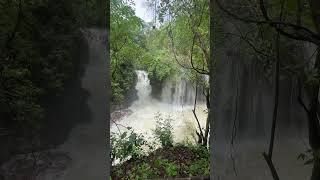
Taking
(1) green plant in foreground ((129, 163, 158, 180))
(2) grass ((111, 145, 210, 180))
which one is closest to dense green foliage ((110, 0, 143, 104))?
(2) grass ((111, 145, 210, 180))

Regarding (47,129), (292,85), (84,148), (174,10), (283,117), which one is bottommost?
(84,148)

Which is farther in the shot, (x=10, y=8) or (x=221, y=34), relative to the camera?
(x=221, y=34)

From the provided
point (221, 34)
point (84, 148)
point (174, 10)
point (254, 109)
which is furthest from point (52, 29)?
point (174, 10)

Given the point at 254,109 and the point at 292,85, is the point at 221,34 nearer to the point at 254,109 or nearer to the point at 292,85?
the point at 254,109

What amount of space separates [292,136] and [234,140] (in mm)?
1014

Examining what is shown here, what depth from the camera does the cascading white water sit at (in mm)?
7066

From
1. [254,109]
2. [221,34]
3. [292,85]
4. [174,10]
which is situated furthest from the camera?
[174,10]

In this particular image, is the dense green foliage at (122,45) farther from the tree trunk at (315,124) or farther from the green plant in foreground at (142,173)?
the tree trunk at (315,124)

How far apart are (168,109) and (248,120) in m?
4.61

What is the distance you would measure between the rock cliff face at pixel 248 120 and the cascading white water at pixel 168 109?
3197 mm

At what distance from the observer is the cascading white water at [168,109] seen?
707 centimetres

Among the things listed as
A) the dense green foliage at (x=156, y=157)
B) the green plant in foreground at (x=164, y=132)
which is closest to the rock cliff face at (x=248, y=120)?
the dense green foliage at (x=156, y=157)

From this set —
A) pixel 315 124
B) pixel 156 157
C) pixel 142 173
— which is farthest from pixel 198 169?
pixel 315 124

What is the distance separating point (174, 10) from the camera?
19.3 ft
